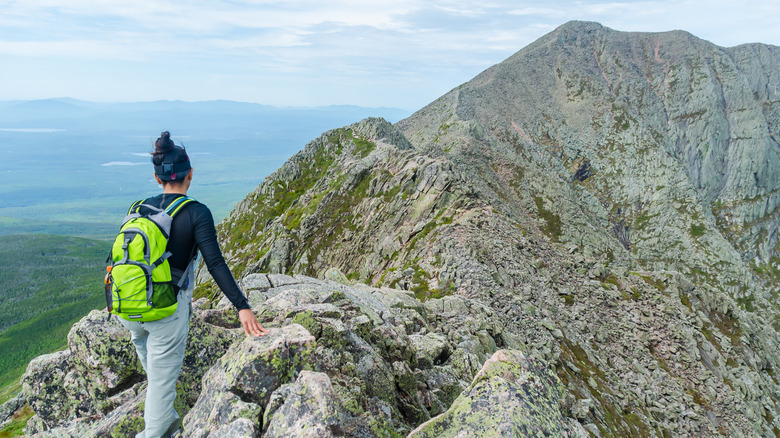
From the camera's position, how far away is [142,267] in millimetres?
7629

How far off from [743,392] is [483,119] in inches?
3770

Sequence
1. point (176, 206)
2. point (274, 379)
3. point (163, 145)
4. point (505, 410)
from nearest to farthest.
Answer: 1. point (176, 206)
2. point (163, 145)
3. point (274, 379)
4. point (505, 410)

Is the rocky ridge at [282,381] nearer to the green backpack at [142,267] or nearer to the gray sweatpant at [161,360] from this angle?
the gray sweatpant at [161,360]

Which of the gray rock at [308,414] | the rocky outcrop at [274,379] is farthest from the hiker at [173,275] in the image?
the gray rock at [308,414]

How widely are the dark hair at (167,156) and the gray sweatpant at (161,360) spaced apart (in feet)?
7.95

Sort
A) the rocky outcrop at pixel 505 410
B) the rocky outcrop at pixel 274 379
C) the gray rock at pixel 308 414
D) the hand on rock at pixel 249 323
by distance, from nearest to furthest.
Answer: the gray rock at pixel 308 414 < the rocky outcrop at pixel 274 379 < the rocky outcrop at pixel 505 410 < the hand on rock at pixel 249 323

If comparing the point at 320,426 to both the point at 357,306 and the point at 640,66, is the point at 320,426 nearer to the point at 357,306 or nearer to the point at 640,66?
the point at 357,306

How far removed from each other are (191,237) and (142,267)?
1.00 meters

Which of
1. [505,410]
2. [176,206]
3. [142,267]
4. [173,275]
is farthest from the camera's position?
[505,410]

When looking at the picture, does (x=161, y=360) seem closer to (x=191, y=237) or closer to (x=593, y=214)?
(x=191, y=237)

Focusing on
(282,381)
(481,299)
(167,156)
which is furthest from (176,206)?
(481,299)

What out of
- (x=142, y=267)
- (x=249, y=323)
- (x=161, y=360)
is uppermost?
(x=142, y=267)

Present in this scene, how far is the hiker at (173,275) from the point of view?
802cm

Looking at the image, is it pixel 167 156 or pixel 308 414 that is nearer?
pixel 308 414
